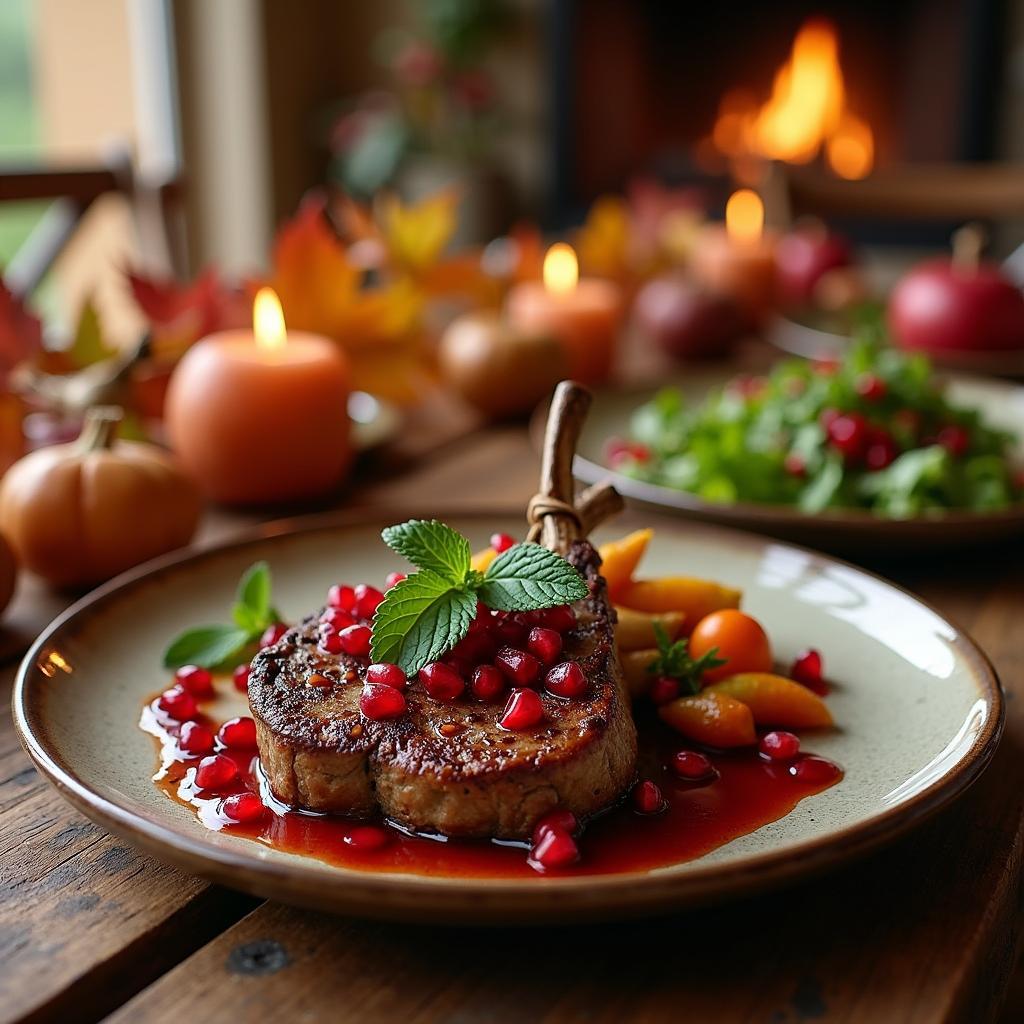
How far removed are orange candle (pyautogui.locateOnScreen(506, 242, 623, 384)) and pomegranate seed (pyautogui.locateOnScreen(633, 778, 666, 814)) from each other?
1.25 m

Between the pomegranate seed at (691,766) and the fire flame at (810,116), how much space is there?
5.05 m

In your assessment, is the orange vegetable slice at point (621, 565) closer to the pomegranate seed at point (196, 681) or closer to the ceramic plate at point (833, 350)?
the pomegranate seed at point (196, 681)

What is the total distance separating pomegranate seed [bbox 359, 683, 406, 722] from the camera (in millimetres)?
808

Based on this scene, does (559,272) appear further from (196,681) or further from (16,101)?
(16,101)

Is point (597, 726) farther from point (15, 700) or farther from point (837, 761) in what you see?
point (15, 700)

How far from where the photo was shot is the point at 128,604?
1075 millimetres

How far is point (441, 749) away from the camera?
776mm

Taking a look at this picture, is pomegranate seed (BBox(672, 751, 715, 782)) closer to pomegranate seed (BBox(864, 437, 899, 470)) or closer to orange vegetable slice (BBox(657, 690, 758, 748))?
orange vegetable slice (BBox(657, 690, 758, 748))

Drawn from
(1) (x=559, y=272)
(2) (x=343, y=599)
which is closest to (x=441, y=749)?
(2) (x=343, y=599)

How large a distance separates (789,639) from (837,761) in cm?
21

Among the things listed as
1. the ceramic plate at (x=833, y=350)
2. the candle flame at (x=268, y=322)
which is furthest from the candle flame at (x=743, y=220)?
the candle flame at (x=268, y=322)

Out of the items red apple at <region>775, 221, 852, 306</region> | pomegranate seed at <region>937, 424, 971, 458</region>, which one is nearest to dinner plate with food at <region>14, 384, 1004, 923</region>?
pomegranate seed at <region>937, 424, 971, 458</region>

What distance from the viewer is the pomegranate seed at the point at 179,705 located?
3.06ft

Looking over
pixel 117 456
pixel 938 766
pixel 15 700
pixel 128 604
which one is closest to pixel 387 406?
pixel 117 456
